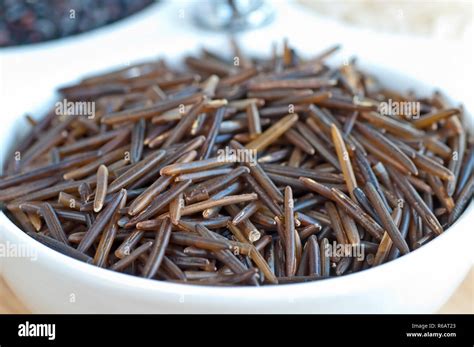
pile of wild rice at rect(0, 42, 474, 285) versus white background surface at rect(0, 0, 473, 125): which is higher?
white background surface at rect(0, 0, 473, 125)

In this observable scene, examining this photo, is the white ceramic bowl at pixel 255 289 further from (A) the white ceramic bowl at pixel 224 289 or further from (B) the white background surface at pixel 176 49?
(B) the white background surface at pixel 176 49

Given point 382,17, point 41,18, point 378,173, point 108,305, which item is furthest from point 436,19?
point 108,305

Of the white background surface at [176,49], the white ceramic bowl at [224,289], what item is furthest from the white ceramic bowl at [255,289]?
the white background surface at [176,49]

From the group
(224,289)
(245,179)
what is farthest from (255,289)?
(245,179)

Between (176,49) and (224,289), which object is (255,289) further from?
(176,49)

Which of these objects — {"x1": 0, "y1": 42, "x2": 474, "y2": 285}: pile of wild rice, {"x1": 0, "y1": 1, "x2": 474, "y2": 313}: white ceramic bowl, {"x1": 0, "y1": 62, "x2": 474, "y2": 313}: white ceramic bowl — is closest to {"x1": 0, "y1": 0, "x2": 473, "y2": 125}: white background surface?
{"x1": 0, "y1": 1, "x2": 474, "y2": 313}: white ceramic bowl

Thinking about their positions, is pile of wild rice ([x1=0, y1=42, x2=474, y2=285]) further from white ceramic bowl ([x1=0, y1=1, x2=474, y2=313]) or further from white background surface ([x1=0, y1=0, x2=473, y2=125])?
white background surface ([x1=0, y1=0, x2=473, y2=125])
